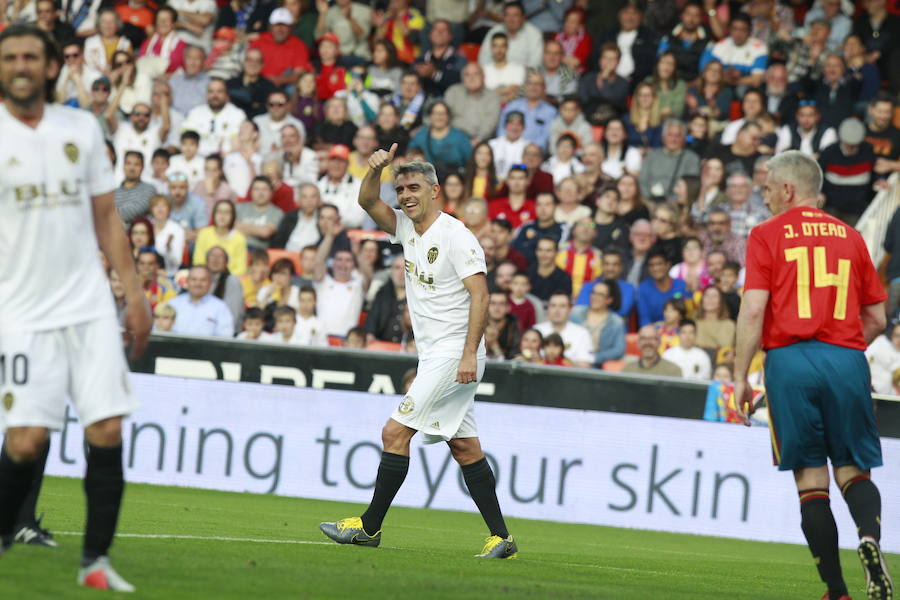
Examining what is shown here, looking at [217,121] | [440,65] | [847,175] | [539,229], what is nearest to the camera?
[539,229]

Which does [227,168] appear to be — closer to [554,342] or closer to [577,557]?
[554,342]

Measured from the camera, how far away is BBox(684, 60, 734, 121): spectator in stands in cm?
1880

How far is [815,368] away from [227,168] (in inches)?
529

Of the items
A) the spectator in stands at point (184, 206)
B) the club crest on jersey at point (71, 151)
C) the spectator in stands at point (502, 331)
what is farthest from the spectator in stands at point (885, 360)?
the club crest on jersey at point (71, 151)

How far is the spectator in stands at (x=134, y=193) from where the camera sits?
18.4 m

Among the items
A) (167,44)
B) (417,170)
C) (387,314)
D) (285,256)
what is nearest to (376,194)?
(417,170)

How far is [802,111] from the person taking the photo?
1773 cm

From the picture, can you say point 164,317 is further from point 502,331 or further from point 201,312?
point 502,331

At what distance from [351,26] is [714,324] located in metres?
8.14

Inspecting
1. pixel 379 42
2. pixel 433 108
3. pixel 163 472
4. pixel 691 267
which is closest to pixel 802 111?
→ pixel 691 267

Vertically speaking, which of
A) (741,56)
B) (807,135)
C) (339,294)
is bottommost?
(339,294)

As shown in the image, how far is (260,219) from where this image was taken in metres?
18.3

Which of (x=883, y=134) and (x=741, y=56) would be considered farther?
(x=741, y=56)

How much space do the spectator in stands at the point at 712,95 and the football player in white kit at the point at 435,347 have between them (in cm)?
1077
